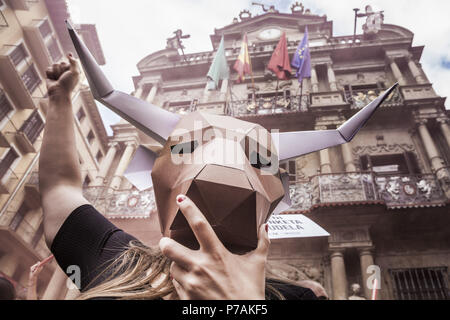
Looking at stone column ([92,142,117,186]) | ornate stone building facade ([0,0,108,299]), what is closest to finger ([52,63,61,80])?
stone column ([92,142,117,186])

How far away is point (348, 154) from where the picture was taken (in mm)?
10344

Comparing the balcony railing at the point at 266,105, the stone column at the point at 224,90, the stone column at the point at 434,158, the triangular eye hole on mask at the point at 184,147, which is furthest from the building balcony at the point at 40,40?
the stone column at the point at 434,158

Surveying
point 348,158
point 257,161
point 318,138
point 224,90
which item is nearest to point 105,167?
point 224,90

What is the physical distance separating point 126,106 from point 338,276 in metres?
7.64

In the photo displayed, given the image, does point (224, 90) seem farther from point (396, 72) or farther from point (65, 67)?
point (65, 67)

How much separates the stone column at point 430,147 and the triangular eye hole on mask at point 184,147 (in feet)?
34.4

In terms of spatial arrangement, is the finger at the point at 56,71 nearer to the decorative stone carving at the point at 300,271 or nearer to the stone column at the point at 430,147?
the decorative stone carving at the point at 300,271

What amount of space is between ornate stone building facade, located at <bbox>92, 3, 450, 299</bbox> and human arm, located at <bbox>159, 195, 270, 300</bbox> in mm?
6782

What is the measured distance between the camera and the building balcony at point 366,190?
27.3 feet

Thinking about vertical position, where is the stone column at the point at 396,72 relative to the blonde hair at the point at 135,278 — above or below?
above

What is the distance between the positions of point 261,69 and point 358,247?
11.8m

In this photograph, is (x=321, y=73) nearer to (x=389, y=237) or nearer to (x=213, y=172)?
(x=389, y=237)

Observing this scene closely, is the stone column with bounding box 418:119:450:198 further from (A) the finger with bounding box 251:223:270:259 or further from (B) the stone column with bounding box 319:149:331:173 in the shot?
(A) the finger with bounding box 251:223:270:259

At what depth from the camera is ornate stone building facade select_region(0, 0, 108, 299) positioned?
44.5 ft
